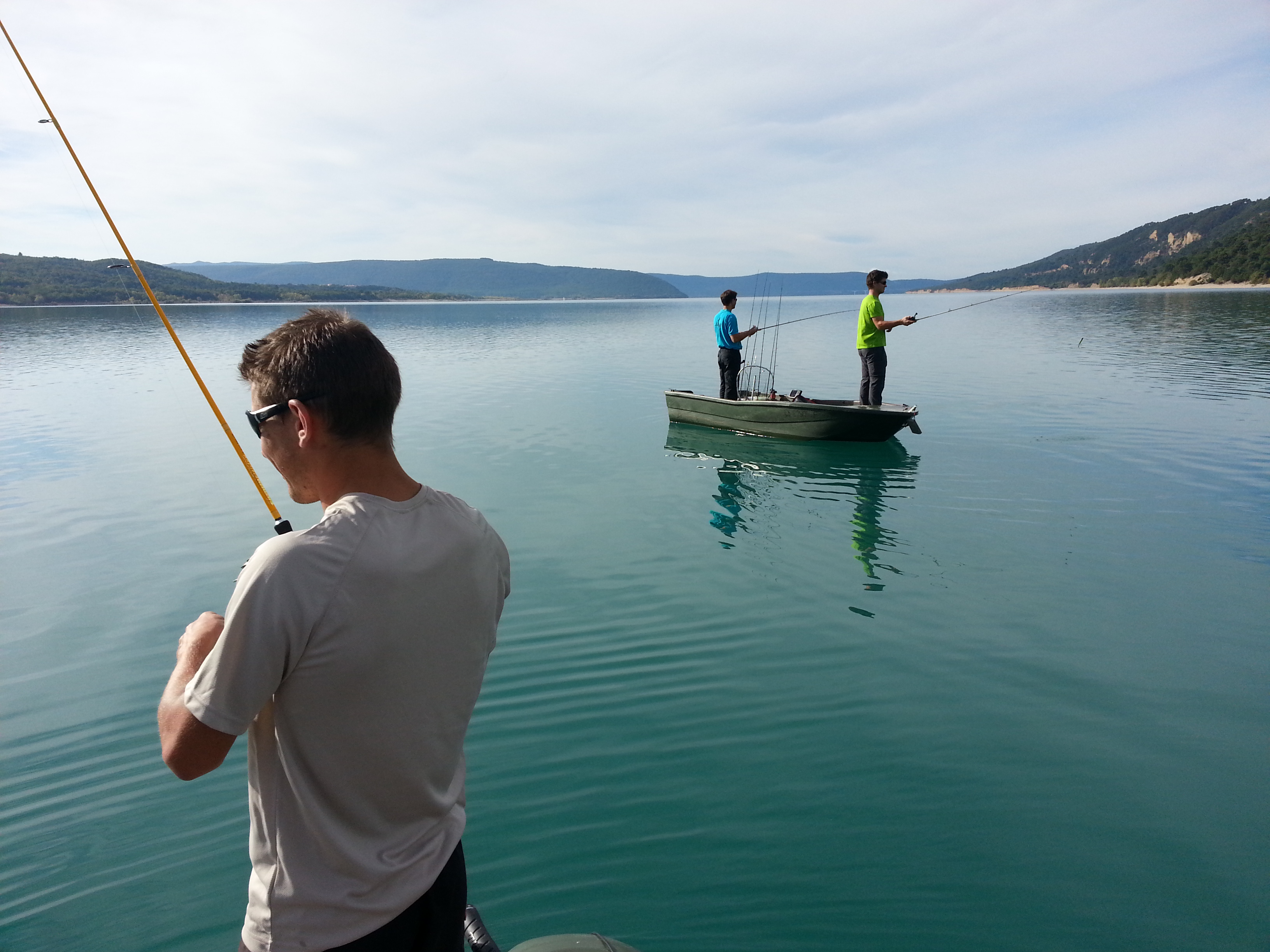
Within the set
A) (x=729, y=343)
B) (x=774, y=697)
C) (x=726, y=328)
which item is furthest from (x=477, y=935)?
(x=729, y=343)

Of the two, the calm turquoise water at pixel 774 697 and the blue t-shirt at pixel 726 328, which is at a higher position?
the blue t-shirt at pixel 726 328

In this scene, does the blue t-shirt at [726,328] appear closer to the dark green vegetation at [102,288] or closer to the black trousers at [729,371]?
the black trousers at [729,371]

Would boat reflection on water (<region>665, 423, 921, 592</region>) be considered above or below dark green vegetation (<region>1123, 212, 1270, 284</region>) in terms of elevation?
below

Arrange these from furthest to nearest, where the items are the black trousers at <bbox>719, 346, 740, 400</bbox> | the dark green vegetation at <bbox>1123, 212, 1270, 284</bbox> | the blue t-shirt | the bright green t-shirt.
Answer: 1. the dark green vegetation at <bbox>1123, 212, 1270, 284</bbox>
2. the black trousers at <bbox>719, 346, 740, 400</bbox>
3. the blue t-shirt
4. the bright green t-shirt

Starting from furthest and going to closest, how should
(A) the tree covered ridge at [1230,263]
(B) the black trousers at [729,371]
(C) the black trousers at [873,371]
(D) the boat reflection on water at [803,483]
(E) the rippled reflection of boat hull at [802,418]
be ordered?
(A) the tree covered ridge at [1230,263], (B) the black trousers at [729,371], (C) the black trousers at [873,371], (E) the rippled reflection of boat hull at [802,418], (D) the boat reflection on water at [803,483]

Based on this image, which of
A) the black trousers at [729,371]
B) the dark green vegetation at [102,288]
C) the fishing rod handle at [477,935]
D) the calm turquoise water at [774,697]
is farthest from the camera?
the dark green vegetation at [102,288]

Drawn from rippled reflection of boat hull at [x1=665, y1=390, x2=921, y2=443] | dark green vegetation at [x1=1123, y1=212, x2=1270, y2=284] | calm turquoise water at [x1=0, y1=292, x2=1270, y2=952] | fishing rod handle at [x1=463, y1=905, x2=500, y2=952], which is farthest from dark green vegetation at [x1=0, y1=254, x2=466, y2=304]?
dark green vegetation at [x1=1123, y1=212, x2=1270, y2=284]

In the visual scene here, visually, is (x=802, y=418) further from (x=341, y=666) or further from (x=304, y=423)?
(x=341, y=666)

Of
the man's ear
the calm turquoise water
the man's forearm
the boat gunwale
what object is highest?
the man's ear

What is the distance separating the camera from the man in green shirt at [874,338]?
11.9 meters

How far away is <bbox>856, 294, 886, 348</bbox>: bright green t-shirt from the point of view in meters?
12.1

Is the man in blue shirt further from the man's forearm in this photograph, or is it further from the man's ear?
the man's forearm

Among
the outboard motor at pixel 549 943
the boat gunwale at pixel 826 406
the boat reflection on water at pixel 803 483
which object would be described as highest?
the outboard motor at pixel 549 943

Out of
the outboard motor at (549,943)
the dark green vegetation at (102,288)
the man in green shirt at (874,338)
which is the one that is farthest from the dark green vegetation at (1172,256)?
the dark green vegetation at (102,288)
